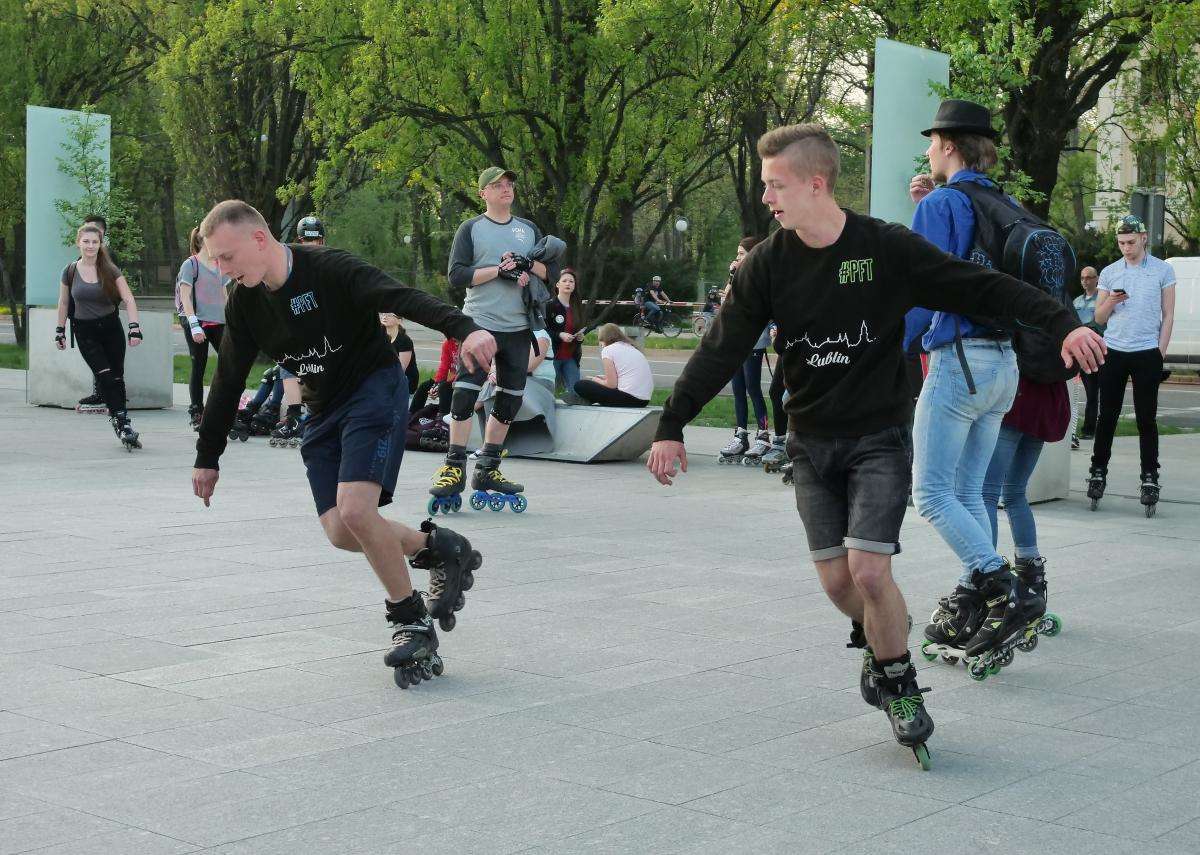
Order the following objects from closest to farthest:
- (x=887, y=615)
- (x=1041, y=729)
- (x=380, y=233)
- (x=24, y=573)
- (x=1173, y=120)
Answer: (x=887, y=615)
(x=1041, y=729)
(x=24, y=573)
(x=1173, y=120)
(x=380, y=233)

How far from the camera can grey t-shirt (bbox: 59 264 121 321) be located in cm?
1388

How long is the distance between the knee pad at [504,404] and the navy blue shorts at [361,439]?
172 inches

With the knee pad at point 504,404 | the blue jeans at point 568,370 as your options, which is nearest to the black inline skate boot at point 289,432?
the blue jeans at point 568,370

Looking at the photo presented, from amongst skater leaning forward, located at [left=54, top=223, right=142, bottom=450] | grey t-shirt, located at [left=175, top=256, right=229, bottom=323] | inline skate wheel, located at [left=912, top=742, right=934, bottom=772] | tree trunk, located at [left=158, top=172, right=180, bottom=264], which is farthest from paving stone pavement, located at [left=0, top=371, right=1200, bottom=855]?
tree trunk, located at [left=158, top=172, right=180, bottom=264]

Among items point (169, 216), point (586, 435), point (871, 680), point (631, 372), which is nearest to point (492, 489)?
point (586, 435)

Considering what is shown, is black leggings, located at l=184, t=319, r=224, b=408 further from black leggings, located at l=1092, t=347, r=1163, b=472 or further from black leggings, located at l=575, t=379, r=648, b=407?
black leggings, located at l=1092, t=347, r=1163, b=472

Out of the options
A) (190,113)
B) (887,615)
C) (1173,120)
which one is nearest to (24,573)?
(887,615)

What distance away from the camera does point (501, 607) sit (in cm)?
680

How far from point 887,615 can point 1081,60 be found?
17.8m

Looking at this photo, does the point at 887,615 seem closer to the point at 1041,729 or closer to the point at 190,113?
the point at 1041,729

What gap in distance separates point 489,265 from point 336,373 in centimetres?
454

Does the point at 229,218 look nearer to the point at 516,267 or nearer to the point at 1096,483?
the point at 516,267

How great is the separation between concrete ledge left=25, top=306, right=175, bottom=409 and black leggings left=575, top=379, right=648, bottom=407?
609cm

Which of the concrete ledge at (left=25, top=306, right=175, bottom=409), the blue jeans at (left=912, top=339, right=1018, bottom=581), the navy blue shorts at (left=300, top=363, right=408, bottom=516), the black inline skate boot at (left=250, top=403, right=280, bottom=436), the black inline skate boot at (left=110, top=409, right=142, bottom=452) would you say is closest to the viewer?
the navy blue shorts at (left=300, top=363, right=408, bottom=516)
